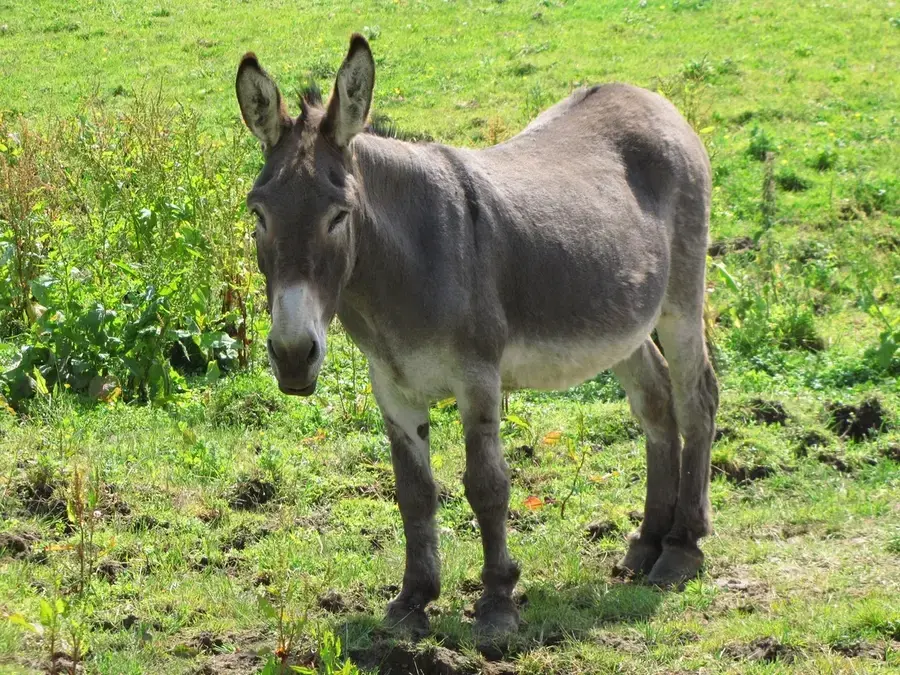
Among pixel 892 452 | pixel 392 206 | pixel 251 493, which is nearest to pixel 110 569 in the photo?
pixel 251 493

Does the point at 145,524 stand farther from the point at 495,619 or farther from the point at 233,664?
the point at 495,619

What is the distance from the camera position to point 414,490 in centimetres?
494

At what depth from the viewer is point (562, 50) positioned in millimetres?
16188

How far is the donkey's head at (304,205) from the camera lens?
3.88 m

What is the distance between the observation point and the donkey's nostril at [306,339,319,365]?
3.85 meters

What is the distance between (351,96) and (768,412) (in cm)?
419

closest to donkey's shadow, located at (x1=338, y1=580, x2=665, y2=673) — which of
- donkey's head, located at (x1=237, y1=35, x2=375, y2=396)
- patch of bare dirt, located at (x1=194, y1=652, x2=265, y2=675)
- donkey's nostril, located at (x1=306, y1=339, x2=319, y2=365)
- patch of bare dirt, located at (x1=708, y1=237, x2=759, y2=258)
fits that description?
patch of bare dirt, located at (x1=194, y1=652, x2=265, y2=675)

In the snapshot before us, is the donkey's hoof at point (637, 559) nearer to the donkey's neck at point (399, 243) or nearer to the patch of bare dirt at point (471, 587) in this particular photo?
the patch of bare dirt at point (471, 587)

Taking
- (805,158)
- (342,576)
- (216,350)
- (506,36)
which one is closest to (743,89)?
(805,158)

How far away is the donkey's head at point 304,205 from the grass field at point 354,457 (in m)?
0.75

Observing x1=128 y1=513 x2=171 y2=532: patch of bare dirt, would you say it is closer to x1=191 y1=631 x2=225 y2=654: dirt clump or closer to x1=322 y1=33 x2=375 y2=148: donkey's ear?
x1=191 y1=631 x2=225 y2=654: dirt clump

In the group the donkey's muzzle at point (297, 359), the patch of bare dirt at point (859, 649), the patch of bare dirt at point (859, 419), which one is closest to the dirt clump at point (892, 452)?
the patch of bare dirt at point (859, 419)

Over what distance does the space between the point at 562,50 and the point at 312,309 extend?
1303cm

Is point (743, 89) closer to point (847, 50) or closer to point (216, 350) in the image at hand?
point (847, 50)
